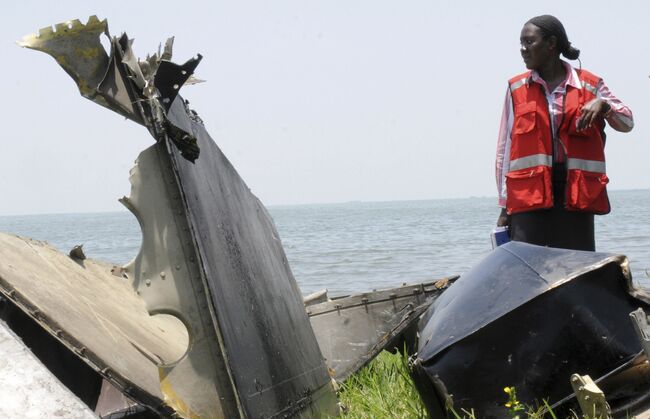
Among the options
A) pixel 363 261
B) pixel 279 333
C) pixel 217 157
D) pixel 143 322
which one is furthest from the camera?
pixel 363 261

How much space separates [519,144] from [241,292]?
190 cm

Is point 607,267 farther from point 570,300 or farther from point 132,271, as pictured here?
point 132,271

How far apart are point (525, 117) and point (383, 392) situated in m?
1.52

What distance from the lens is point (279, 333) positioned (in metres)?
4.17

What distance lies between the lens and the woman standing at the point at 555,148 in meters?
5.02

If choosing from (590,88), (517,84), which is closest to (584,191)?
(590,88)

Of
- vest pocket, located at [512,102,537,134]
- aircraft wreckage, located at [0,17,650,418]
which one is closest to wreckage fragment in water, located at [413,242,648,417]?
aircraft wreckage, located at [0,17,650,418]

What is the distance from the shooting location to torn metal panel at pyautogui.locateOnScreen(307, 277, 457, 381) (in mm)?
5430

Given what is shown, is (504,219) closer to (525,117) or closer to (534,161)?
(534,161)

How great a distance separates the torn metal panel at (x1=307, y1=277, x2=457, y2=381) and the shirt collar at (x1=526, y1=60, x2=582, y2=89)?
48.2 inches

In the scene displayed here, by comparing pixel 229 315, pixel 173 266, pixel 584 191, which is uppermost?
pixel 584 191

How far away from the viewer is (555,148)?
5105 millimetres

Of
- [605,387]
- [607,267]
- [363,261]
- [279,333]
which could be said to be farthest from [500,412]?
[363,261]

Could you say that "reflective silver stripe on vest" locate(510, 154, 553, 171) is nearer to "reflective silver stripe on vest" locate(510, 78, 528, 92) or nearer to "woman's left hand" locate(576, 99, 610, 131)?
"woman's left hand" locate(576, 99, 610, 131)
